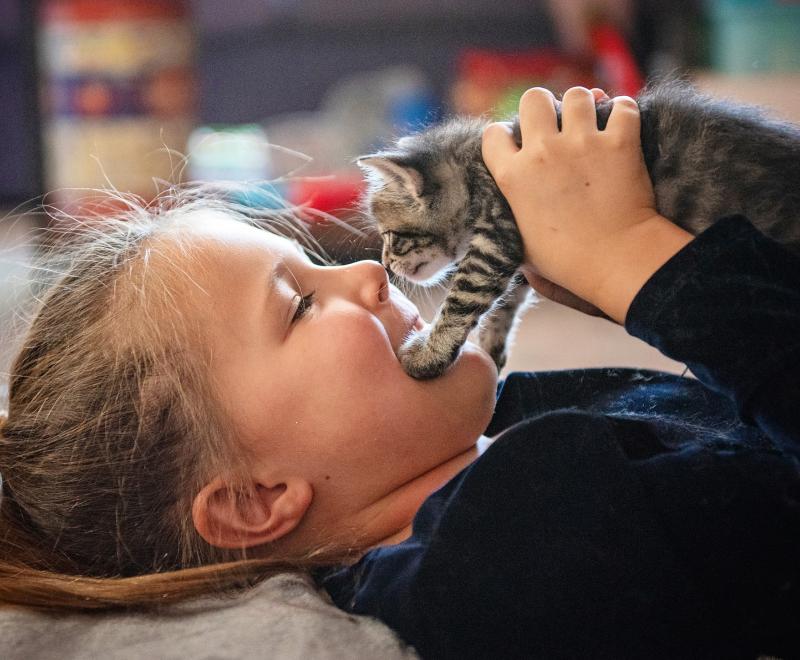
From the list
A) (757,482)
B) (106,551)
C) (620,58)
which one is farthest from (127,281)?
(620,58)

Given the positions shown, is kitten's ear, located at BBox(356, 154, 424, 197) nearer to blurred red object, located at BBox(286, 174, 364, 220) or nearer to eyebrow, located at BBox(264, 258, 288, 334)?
eyebrow, located at BBox(264, 258, 288, 334)

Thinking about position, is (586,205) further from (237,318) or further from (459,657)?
(459,657)

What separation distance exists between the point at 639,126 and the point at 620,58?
246cm

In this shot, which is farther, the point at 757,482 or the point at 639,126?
the point at 639,126

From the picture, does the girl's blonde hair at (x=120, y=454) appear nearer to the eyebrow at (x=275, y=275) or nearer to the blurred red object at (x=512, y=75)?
the eyebrow at (x=275, y=275)

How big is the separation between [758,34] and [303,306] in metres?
2.54

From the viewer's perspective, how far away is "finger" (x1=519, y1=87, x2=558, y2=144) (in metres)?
1.14

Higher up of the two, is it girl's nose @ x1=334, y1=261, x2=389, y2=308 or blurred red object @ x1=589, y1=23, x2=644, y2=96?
girl's nose @ x1=334, y1=261, x2=389, y2=308

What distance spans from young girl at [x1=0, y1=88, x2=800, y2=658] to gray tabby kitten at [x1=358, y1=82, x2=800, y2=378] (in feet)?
0.22

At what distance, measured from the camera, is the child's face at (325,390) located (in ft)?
3.35

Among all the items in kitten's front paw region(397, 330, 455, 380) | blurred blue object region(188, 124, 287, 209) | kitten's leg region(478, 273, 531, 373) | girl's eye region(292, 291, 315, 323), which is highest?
girl's eye region(292, 291, 315, 323)

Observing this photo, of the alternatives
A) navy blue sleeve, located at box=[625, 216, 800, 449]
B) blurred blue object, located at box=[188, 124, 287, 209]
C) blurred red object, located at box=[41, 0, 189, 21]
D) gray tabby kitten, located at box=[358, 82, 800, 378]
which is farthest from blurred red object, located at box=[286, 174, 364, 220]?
navy blue sleeve, located at box=[625, 216, 800, 449]

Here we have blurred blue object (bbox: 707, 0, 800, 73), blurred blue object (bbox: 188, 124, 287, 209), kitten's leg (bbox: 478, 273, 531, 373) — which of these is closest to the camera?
kitten's leg (bbox: 478, 273, 531, 373)

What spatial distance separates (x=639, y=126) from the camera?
115cm
